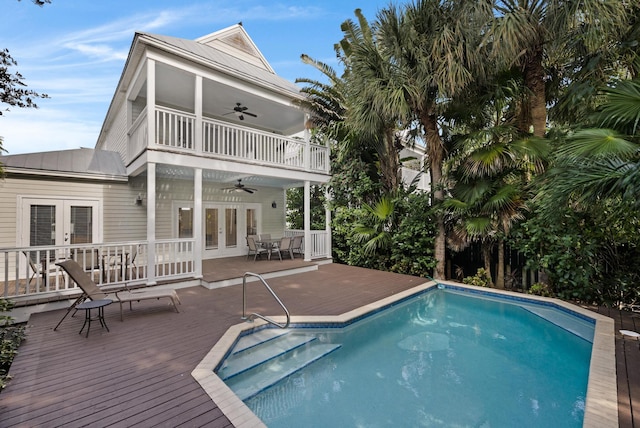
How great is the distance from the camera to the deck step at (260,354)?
412cm

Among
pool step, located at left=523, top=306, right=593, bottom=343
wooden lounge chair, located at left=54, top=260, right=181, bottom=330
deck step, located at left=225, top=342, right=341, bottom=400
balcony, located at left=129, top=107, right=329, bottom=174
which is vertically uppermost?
balcony, located at left=129, top=107, right=329, bottom=174

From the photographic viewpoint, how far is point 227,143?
29.0 feet

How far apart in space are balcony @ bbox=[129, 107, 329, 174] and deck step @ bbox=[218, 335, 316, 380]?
5487mm

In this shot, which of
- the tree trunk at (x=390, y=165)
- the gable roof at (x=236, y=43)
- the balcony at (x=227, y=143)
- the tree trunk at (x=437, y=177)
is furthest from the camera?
the gable roof at (x=236, y=43)

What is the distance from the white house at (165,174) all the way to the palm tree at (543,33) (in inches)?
248

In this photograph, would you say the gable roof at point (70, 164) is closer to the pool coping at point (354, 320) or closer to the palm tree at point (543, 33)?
the pool coping at point (354, 320)

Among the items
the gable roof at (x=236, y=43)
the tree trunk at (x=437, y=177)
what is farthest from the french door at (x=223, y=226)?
the tree trunk at (x=437, y=177)

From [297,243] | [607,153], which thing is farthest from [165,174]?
[607,153]

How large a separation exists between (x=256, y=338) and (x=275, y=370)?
82cm

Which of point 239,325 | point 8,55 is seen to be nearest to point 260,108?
point 8,55

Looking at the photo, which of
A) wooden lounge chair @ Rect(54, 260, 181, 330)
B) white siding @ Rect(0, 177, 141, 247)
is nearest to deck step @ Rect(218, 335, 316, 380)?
wooden lounge chair @ Rect(54, 260, 181, 330)

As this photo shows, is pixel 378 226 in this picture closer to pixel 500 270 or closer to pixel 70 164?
pixel 500 270

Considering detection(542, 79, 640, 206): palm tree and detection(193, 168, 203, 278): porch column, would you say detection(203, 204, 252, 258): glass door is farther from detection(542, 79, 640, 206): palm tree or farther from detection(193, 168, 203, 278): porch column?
detection(542, 79, 640, 206): palm tree

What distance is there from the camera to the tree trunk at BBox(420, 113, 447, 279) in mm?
8914
